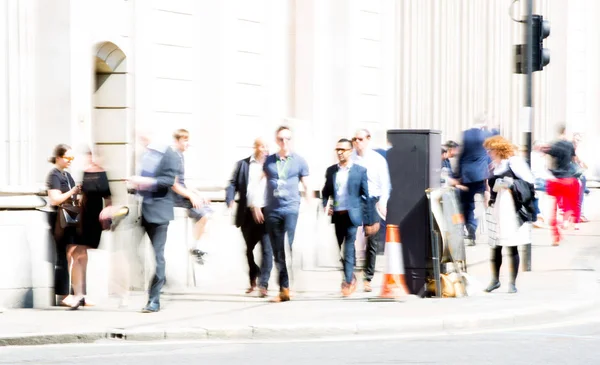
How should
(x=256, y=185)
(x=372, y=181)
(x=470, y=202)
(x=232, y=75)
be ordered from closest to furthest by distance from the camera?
(x=256, y=185), (x=372, y=181), (x=232, y=75), (x=470, y=202)

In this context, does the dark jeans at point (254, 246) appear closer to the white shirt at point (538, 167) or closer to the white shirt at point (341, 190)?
the white shirt at point (341, 190)

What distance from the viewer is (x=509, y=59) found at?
78.3 feet

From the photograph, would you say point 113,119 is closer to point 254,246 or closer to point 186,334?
point 254,246

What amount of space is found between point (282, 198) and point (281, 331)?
2441 millimetres

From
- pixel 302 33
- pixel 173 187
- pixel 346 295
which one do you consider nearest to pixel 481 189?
pixel 302 33

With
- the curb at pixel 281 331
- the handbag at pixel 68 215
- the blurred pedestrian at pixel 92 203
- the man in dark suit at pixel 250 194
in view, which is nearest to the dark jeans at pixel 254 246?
the man in dark suit at pixel 250 194

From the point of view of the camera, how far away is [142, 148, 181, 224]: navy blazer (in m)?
12.2

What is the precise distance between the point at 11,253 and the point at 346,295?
3287 millimetres

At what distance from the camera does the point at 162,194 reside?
484 inches

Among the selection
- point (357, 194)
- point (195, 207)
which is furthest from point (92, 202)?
point (357, 194)

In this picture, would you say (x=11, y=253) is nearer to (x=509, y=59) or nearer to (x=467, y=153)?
(x=467, y=153)

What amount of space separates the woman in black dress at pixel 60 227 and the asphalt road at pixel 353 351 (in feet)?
7.53

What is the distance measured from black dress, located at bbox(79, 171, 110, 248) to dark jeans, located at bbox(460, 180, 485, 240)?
6.63 m

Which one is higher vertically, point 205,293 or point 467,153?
point 467,153
